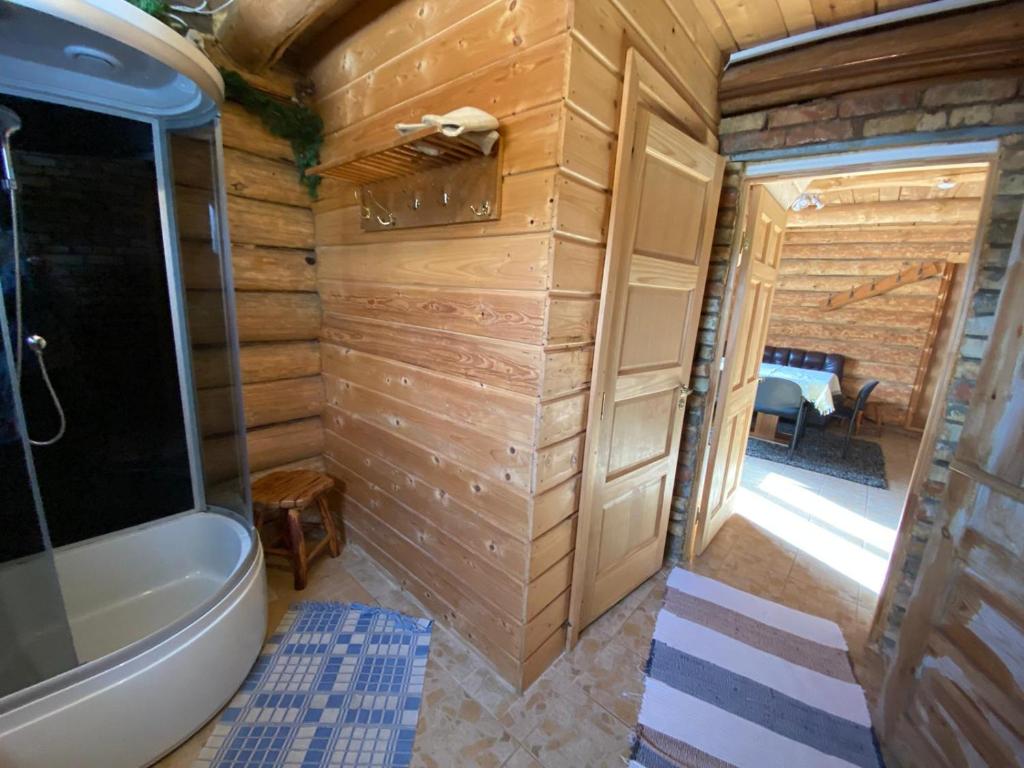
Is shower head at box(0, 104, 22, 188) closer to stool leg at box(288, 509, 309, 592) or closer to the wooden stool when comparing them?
the wooden stool

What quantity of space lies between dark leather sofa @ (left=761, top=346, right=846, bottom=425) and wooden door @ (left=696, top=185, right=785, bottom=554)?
3.20 meters

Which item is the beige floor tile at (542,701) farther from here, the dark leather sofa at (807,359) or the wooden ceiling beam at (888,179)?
the dark leather sofa at (807,359)

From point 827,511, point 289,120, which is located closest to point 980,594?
point 827,511

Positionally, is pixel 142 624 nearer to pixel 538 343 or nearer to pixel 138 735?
pixel 138 735

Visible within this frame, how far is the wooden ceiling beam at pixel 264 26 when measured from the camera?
1457 mm

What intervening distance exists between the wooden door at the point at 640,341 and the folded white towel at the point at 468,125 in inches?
16.4

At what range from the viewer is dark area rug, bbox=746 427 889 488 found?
12.6 ft

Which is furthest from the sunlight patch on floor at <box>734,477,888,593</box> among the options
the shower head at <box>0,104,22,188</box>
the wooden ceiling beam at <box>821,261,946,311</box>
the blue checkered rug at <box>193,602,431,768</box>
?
the shower head at <box>0,104,22,188</box>

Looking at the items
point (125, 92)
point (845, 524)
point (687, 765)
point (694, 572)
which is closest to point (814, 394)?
point (845, 524)

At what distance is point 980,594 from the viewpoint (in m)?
1.16

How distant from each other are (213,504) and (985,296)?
3.29 m

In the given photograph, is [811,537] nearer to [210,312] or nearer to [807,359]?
[807,359]

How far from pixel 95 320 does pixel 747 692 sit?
9.96 feet

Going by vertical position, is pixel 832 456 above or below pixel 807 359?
below
